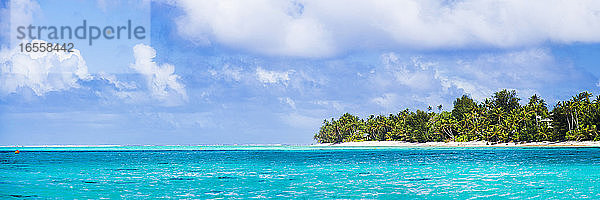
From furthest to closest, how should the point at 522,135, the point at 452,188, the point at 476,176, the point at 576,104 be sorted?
the point at 522,135, the point at 576,104, the point at 476,176, the point at 452,188

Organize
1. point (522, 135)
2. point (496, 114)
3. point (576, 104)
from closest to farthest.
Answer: point (576, 104) → point (522, 135) → point (496, 114)

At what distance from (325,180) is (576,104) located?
110 meters

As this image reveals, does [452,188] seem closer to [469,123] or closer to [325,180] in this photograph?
[325,180]

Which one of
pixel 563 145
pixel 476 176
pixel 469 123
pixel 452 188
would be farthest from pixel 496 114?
pixel 452 188

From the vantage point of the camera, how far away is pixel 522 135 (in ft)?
500

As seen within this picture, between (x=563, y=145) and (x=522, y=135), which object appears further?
(x=522, y=135)

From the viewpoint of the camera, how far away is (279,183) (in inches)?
1630

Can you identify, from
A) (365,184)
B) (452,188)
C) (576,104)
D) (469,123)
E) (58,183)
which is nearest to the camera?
(452,188)

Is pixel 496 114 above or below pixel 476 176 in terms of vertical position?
above

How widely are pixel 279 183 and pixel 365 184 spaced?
6.10 meters

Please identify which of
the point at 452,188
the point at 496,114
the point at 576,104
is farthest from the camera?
the point at 496,114

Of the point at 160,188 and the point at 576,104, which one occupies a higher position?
the point at 576,104

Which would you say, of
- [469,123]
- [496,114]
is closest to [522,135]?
[496,114]

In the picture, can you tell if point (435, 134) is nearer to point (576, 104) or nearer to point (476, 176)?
point (576, 104)
